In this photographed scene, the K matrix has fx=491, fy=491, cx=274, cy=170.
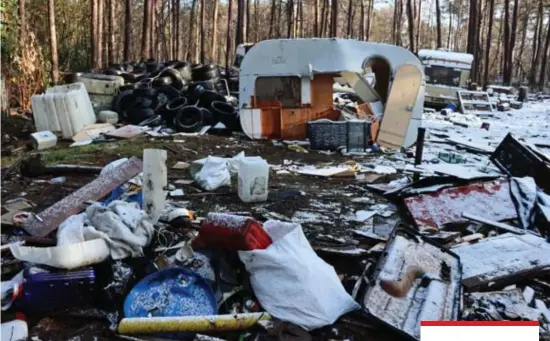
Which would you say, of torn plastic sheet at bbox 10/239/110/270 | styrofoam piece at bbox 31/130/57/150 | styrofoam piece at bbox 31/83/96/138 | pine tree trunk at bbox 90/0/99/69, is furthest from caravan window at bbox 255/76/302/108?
pine tree trunk at bbox 90/0/99/69

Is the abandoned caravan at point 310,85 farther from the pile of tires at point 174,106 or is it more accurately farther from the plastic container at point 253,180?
the plastic container at point 253,180

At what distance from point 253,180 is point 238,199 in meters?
0.34

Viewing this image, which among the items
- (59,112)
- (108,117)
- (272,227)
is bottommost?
(272,227)

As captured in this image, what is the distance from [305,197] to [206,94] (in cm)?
610

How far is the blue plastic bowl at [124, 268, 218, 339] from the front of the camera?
3361 millimetres

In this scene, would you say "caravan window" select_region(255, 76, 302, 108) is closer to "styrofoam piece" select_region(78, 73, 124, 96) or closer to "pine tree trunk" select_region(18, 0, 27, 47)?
"styrofoam piece" select_region(78, 73, 124, 96)

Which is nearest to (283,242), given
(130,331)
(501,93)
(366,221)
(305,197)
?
(130,331)

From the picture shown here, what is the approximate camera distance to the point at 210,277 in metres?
3.70

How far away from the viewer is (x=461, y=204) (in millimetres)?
5523

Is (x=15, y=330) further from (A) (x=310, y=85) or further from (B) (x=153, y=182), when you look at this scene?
(A) (x=310, y=85)

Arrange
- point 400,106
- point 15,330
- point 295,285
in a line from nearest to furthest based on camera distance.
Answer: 1. point 15,330
2. point 295,285
3. point 400,106

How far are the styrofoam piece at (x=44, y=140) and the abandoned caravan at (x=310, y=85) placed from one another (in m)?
3.71

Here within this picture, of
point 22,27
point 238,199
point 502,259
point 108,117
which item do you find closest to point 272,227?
point 502,259

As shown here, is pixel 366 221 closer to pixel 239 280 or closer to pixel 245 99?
pixel 239 280
